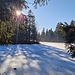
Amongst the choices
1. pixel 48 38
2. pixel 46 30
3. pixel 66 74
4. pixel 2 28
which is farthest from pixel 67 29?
pixel 46 30

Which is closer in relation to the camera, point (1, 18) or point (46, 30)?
point (1, 18)

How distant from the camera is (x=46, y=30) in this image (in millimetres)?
122812

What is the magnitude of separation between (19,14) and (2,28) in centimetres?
75

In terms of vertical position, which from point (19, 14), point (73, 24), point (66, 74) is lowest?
point (66, 74)

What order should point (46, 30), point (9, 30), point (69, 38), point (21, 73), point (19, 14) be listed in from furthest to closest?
1. point (46, 30)
2. point (21, 73)
3. point (9, 30)
4. point (19, 14)
5. point (69, 38)

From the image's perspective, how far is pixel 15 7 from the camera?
5766mm

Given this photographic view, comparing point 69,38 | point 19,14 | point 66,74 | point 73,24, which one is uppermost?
point 19,14

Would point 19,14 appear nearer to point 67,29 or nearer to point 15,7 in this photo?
point 15,7

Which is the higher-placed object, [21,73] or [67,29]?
[67,29]

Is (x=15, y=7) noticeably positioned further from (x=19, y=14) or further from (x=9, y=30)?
(x=9, y=30)

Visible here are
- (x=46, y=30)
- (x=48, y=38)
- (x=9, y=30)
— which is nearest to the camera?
(x=9, y=30)

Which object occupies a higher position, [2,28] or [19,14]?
[19,14]

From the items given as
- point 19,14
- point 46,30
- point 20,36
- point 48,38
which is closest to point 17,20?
point 19,14

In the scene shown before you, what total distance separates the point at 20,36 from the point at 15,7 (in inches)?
2078
